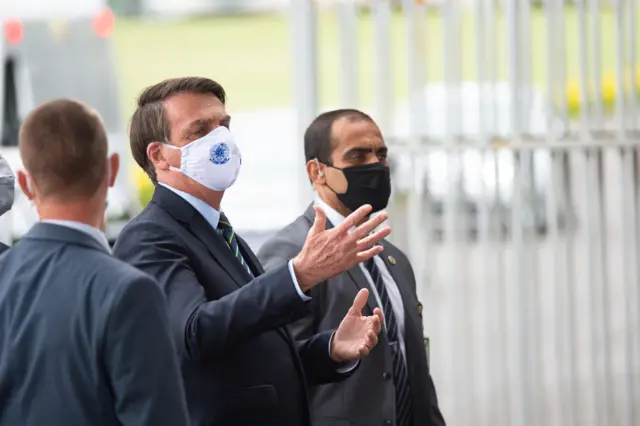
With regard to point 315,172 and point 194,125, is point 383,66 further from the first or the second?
point 194,125

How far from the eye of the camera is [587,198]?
5969 mm

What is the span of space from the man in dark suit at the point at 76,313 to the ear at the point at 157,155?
85cm

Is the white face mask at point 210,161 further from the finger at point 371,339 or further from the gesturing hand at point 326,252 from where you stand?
the finger at point 371,339

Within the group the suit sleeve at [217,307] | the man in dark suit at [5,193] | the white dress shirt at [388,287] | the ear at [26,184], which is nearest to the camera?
the ear at [26,184]

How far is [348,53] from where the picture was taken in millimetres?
5832

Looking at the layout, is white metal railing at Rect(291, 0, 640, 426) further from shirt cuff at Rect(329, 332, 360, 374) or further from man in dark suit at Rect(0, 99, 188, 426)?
man in dark suit at Rect(0, 99, 188, 426)

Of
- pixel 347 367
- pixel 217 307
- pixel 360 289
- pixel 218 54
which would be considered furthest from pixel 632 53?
pixel 218 54

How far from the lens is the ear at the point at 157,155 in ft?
11.7

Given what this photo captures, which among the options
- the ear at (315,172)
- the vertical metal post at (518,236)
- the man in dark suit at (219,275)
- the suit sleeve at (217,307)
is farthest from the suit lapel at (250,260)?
the vertical metal post at (518,236)

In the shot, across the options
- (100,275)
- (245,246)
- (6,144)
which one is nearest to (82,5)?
(6,144)

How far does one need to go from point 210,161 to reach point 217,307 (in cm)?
51

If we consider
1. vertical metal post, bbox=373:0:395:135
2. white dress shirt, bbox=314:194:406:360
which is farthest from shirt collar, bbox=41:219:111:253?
vertical metal post, bbox=373:0:395:135

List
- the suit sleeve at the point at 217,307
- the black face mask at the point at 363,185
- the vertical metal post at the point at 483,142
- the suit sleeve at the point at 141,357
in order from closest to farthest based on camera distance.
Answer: the suit sleeve at the point at 141,357 < the suit sleeve at the point at 217,307 < the black face mask at the point at 363,185 < the vertical metal post at the point at 483,142

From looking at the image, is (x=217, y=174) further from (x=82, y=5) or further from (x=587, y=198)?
(x=82, y=5)
